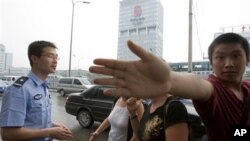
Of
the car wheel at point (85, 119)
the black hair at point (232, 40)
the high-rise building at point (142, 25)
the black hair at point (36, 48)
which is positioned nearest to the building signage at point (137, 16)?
the high-rise building at point (142, 25)

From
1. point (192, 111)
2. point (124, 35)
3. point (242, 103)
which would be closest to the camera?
point (242, 103)

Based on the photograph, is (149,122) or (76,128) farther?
(76,128)

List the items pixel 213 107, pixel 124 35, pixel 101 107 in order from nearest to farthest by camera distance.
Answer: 1. pixel 213 107
2. pixel 101 107
3. pixel 124 35

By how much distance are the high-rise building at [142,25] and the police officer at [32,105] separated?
19064 millimetres

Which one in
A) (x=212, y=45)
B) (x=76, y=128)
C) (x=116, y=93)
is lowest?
(x=76, y=128)

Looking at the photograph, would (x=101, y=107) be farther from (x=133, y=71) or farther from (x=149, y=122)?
(x=133, y=71)

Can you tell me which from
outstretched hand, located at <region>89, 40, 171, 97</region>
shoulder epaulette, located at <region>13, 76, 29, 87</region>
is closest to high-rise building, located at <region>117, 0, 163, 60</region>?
shoulder epaulette, located at <region>13, 76, 29, 87</region>

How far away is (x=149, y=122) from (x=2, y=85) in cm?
2135

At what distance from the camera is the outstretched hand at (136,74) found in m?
1.23

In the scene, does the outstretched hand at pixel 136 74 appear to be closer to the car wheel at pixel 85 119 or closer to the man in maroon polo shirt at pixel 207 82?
the man in maroon polo shirt at pixel 207 82

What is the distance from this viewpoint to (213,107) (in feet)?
5.73

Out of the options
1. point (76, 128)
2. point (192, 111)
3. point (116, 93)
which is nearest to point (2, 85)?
point (76, 128)

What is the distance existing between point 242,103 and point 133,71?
96 centimetres

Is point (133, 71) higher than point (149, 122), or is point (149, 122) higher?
point (133, 71)
